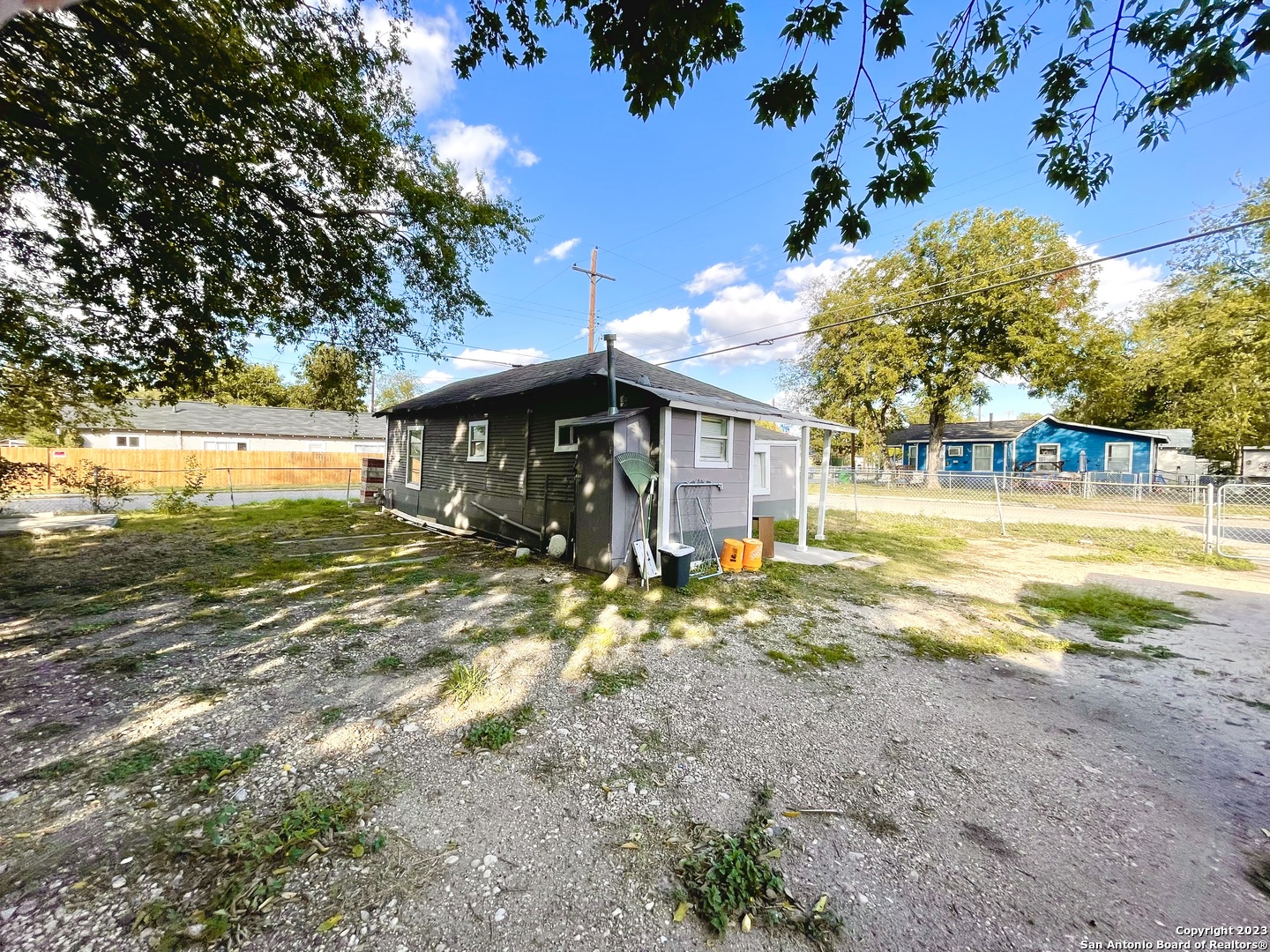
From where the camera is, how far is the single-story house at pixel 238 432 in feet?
74.2

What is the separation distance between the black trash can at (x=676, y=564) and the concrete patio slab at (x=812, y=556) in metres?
2.45

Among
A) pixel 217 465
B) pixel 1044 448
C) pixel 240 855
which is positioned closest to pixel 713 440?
pixel 240 855

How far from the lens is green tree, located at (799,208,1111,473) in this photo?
20766 millimetres

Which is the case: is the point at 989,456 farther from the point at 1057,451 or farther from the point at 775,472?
the point at 775,472

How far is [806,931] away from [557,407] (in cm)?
714

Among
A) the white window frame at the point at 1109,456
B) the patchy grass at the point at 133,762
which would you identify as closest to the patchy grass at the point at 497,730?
the patchy grass at the point at 133,762

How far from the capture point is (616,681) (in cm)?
366

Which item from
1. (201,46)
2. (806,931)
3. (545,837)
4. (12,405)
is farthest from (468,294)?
(806,931)

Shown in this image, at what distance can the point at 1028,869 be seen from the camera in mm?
1989

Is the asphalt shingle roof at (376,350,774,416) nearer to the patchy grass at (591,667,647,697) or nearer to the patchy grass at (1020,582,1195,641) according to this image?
the patchy grass at (591,667,647,697)

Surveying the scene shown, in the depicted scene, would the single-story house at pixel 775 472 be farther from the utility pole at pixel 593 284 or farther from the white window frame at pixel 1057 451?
the white window frame at pixel 1057 451

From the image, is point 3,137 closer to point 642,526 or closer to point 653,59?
point 653,59

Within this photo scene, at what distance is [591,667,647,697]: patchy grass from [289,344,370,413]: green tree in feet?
20.3

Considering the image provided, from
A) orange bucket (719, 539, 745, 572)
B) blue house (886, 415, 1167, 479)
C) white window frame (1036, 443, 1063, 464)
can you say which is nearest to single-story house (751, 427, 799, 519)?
orange bucket (719, 539, 745, 572)
